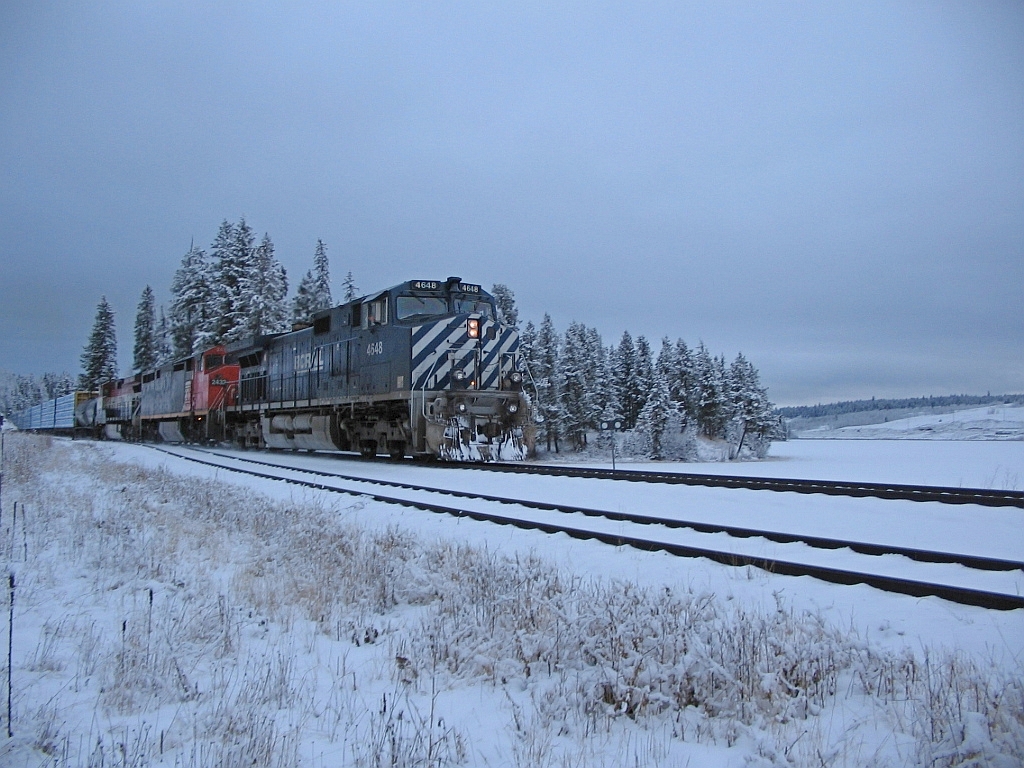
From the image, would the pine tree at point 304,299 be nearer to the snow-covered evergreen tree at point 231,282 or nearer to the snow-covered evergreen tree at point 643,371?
the snow-covered evergreen tree at point 231,282

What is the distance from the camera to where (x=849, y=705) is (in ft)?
10.6

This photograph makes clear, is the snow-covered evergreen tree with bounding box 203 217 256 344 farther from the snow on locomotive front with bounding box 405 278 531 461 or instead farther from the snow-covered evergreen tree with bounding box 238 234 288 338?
the snow on locomotive front with bounding box 405 278 531 461

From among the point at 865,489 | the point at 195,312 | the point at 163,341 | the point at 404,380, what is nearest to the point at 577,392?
the point at 195,312

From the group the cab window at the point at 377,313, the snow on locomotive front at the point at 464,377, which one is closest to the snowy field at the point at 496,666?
the snow on locomotive front at the point at 464,377

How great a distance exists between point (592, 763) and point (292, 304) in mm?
52352

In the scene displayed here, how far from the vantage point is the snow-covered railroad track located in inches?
192

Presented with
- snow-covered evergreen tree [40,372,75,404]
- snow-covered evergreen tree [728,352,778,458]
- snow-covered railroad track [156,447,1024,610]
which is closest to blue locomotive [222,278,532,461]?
snow-covered railroad track [156,447,1024,610]

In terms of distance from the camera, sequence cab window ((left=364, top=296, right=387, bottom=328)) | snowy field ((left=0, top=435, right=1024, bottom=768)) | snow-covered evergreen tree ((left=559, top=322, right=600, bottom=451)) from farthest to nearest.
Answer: snow-covered evergreen tree ((left=559, top=322, right=600, bottom=451)), cab window ((left=364, top=296, right=387, bottom=328)), snowy field ((left=0, top=435, right=1024, bottom=768))

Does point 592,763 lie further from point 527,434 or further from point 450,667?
point 527,434

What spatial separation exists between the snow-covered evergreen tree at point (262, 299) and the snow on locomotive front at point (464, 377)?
94.0 feet

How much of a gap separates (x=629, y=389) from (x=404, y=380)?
42.9 meters

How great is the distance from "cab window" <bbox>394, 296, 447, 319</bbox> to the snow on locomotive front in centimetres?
2

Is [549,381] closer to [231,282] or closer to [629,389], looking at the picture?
[629,389]

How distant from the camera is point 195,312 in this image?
165 feet
